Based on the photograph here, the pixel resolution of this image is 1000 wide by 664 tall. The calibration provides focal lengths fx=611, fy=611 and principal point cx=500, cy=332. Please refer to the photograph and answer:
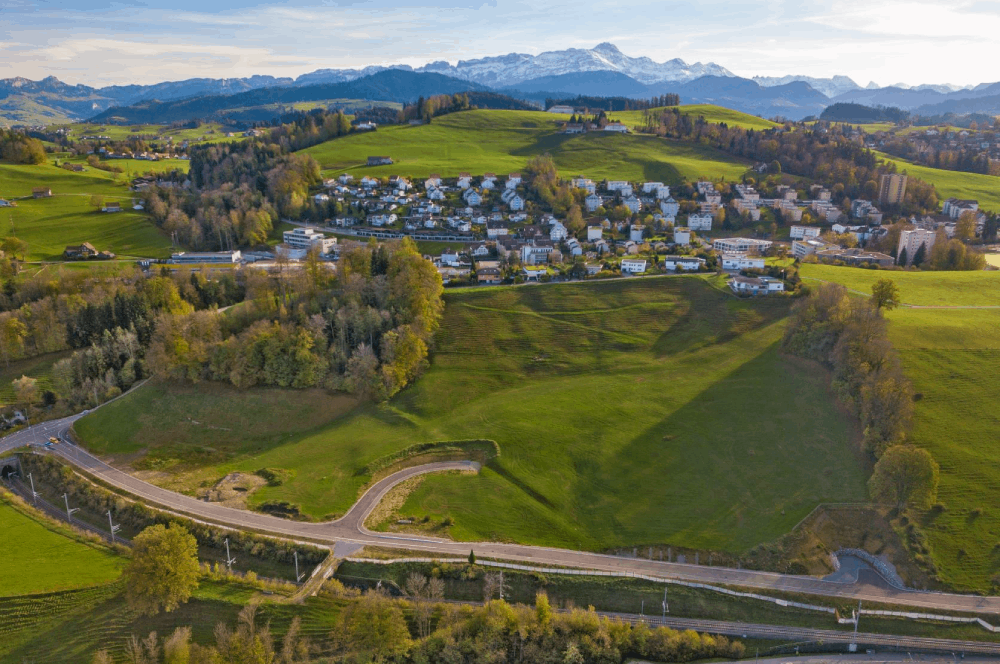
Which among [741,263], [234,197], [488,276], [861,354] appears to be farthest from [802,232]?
[234,197]

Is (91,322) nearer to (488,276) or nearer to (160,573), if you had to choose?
(488,276)

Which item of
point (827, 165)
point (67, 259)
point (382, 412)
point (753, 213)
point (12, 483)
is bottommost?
point (12, 483)

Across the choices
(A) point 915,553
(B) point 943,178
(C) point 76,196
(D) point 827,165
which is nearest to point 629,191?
(D) point 827,165

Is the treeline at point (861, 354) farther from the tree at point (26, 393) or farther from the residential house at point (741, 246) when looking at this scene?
the tree at point (26, 393)

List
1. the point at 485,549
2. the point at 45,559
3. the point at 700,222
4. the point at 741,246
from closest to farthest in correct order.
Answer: the point at 45,559, the point at 485,549, the point at 741,246, the point at 700,222

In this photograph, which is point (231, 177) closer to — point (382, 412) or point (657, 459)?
point (382, 412)

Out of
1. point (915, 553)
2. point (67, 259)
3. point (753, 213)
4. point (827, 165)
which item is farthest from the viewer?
point (827, 165)
